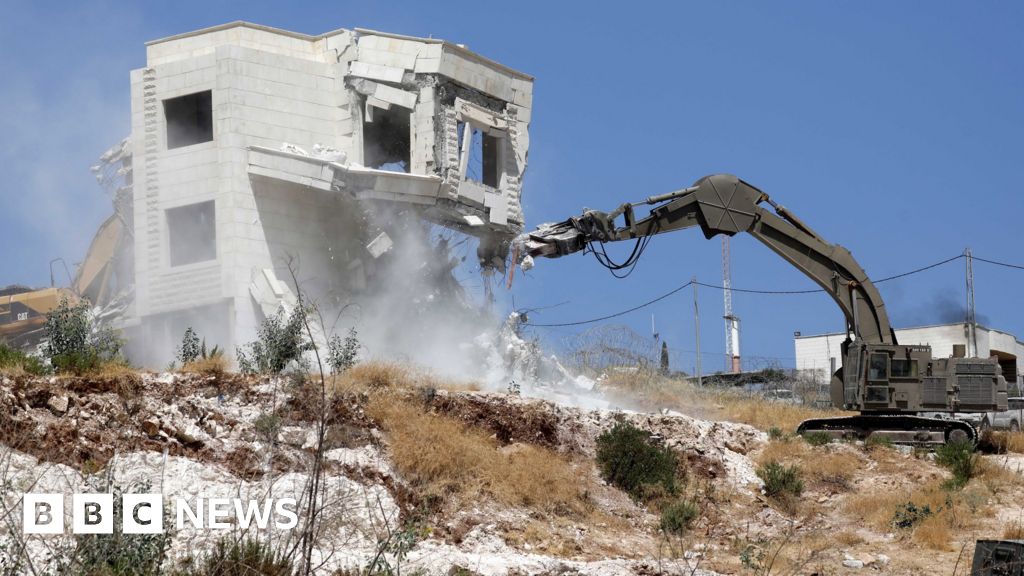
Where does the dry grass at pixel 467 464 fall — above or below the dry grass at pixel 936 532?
above

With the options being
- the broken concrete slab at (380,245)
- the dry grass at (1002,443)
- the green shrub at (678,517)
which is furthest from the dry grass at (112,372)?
the dry grass at (1002,443)

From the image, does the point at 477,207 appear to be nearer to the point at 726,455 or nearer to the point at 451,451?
the point at 726,455

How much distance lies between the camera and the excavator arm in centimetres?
2395

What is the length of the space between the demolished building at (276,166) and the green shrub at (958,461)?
13879 millimetres

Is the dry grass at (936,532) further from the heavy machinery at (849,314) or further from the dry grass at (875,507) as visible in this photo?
the heavy machinery at (849,314)

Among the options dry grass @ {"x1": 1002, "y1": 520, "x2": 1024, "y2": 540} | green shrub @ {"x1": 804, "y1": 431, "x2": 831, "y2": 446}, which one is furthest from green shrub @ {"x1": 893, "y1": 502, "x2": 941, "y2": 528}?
green shrub @ {"x1": 804, "y1": 431, "x2": 831, "y2": 446}

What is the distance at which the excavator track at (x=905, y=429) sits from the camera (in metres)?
24.7

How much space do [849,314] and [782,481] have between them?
515 centimetres

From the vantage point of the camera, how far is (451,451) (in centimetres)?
1898

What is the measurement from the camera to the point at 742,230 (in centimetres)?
2517

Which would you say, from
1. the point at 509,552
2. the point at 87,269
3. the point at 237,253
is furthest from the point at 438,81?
the point at 509,552

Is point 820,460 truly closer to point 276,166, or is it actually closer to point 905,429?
point 905,429

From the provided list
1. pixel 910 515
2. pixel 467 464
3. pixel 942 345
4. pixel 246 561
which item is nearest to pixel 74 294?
pixel 467 464

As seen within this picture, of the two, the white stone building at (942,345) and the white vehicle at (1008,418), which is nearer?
the white vehicle at (1008,418)
